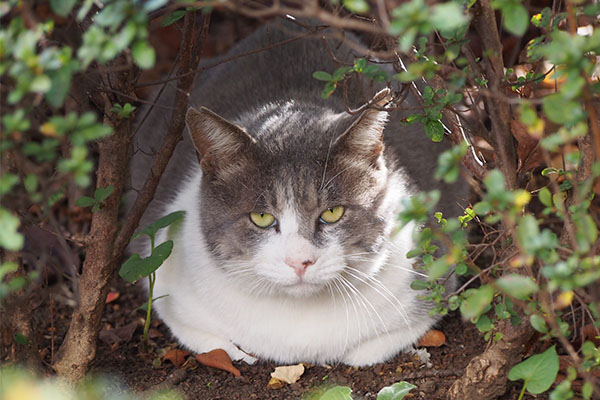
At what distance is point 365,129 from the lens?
2393 millimetres

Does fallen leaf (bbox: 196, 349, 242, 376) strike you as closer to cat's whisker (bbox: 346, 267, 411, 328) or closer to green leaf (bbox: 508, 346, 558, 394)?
cat's whisker (bbox: 346, 267, 411, 328)

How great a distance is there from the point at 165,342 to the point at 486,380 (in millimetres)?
1360

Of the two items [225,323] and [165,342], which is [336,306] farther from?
[165,342]

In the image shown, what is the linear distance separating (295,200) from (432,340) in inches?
33.9

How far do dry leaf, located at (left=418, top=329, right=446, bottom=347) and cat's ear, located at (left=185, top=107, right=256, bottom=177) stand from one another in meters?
1.00

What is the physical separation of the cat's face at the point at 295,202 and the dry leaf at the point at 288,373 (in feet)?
1.08

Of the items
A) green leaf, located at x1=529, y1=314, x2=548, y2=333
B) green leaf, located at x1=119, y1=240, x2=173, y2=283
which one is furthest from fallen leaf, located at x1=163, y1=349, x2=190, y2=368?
green leaf, located at x1=529, y1=314, x2=548, y2=333

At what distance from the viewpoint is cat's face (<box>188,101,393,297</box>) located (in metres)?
2.33

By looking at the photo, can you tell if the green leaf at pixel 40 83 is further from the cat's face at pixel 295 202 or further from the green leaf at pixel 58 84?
the cat's face at pixel 295 202

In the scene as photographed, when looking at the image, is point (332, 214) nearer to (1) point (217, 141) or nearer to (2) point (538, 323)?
(1) point (217, 141)

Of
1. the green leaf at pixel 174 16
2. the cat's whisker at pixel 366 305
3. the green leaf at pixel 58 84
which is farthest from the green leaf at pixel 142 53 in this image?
the cat's whisker at pixel 366 305

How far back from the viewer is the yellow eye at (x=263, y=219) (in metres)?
2.40

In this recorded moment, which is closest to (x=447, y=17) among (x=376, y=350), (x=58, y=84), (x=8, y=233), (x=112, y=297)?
(x=58, y=84)

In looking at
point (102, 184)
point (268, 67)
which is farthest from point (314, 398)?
point (268, 67)
